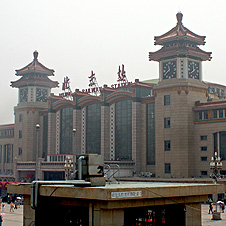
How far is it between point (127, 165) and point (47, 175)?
21296 mm

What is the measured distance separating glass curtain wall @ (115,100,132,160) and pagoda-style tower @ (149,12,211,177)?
28.5 ft

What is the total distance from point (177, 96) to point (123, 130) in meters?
16.1

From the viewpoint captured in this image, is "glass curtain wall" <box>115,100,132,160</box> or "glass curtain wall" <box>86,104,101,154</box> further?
"glass curtain wall" <box>86,104,101,154</box>

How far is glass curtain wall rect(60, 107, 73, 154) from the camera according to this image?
330 feet

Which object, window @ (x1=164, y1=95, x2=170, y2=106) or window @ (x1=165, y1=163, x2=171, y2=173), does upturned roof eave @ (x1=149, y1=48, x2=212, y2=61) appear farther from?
window @ (x1=165, y1=163, x2=171, y2=173)

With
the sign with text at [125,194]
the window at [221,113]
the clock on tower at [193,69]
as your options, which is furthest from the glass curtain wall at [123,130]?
the sign with text at [125,194]

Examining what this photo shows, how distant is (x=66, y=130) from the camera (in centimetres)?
10156

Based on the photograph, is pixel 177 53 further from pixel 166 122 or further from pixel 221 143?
pixel 221 143

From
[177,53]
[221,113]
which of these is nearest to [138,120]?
[177,53]

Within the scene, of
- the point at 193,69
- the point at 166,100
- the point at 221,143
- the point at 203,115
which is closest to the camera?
the point at 221,143

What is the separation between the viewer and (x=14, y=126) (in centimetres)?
11325

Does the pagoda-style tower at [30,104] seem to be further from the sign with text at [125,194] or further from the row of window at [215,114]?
the sign with text at [125,194]

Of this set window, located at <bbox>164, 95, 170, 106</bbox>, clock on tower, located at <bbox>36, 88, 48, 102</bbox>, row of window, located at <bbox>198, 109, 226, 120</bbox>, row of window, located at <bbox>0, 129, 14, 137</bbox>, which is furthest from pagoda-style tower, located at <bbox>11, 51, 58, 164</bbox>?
row of window, located at <bbox>198, 109, 226, 120</bbox>

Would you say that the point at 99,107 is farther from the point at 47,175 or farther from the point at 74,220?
the point at 74,220
